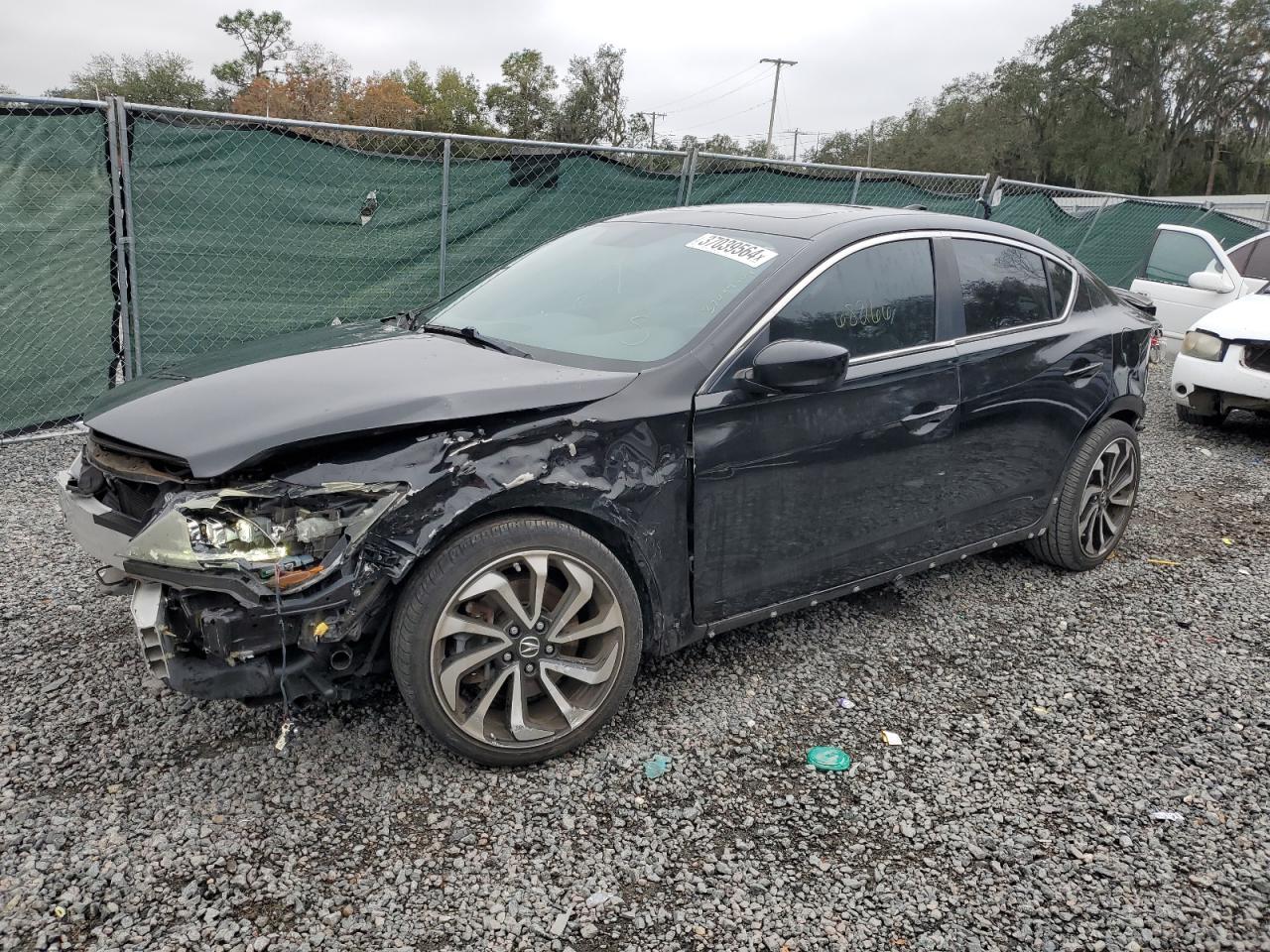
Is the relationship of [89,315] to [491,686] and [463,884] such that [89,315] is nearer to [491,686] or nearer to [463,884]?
[491,686]

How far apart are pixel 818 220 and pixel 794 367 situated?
2.95 ft

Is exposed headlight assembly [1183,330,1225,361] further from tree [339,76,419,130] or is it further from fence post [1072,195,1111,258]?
tree [339,76,419,130]

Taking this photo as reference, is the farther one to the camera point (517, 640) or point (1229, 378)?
point (1229, 378)

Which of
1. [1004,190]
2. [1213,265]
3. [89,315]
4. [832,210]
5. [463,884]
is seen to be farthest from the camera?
[1004,190]

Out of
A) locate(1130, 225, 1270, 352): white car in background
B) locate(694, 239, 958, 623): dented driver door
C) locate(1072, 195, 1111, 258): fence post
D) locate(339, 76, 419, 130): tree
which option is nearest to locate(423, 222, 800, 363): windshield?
locate(694, 239, 958, 623): dented driver door

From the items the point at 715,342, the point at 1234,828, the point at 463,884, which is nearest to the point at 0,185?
the point at 715,342

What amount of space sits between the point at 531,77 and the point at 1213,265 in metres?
69.4

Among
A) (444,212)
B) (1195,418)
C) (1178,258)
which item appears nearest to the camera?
(444,212)

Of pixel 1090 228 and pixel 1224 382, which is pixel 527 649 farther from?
pixel 1090 228

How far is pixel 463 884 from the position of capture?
2.27 m

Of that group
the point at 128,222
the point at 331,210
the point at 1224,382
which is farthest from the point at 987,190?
the point at 128,222

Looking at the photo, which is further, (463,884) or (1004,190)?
(1004,190)

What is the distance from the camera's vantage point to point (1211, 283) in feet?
27.6

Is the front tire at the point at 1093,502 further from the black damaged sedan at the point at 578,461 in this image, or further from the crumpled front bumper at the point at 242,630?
the crumpled front bumper at the point at 242,630
